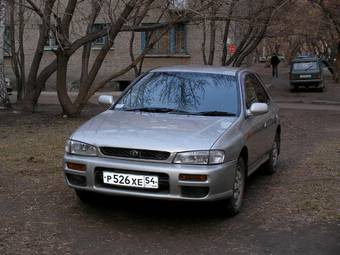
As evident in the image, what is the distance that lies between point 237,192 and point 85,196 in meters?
1.54

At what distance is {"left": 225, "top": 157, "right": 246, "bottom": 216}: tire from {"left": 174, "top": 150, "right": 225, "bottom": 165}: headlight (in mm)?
582

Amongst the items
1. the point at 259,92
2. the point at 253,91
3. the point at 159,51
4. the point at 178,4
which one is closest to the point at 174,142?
the point at 253,91

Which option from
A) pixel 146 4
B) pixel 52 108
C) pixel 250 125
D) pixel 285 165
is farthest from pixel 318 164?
pixel 52 108

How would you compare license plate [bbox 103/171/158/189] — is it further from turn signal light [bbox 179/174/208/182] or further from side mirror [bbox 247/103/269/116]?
side mirror [bbox 247/103/269/116]

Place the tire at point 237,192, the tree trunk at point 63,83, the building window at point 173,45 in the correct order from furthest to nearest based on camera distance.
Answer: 1. the building window at point 173,45
2. the tree trunk at point 63,83
3. the tire at point 237,192

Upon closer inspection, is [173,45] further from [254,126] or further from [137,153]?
[137,153]

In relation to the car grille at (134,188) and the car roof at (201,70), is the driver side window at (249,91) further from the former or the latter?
the car grille at (134,188)

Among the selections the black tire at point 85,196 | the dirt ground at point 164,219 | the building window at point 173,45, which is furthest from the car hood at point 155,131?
the building window at point 173,45

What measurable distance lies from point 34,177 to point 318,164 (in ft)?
13.8

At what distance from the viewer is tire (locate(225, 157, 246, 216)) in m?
5.99

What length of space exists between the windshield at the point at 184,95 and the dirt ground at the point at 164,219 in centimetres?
102

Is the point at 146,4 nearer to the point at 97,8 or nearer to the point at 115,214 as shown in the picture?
the point at 97,8

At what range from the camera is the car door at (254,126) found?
6641 millimetres

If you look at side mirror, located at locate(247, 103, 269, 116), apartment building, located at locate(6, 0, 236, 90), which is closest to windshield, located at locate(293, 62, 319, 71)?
apartment building, located at locate(6, 0, 236, 90)
